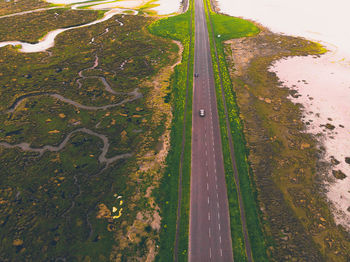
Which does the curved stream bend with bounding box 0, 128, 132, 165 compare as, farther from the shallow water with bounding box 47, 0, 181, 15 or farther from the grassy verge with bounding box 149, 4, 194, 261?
the shallow water with bounding box 47, 0, 181, 15

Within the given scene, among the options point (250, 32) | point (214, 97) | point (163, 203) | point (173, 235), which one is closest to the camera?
point (173, 235)

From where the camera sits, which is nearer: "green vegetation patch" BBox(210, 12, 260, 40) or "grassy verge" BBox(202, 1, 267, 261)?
"grassy verge" BBox(202, 1, 267, 261)

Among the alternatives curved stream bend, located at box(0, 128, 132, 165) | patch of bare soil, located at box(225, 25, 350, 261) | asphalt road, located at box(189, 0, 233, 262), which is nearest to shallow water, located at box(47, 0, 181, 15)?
patch of bare soil, located at box(225, 25, 350, 261)

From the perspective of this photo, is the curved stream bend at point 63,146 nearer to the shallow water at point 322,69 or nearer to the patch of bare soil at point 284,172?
the patch of bare soil at point 284,172

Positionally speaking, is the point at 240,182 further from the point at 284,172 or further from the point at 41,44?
the point at 41,44

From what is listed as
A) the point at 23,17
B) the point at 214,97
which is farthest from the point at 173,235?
the point at 23,17

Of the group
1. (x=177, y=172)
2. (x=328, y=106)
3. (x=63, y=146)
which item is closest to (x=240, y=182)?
(x=177, y=172)

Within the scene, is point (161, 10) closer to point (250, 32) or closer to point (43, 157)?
point (250, 32)
